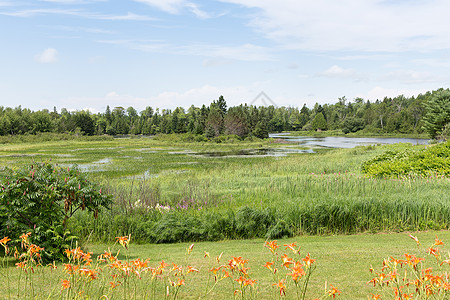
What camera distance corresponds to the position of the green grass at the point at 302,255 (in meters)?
4.48

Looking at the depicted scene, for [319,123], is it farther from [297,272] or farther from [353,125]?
[297,272]

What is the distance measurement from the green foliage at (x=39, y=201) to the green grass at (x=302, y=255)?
1.95ft

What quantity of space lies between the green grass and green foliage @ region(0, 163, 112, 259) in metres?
0.59

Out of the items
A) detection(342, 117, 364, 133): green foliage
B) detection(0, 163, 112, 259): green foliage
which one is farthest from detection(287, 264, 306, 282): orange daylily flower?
detection(342, 117, 364, 133): green foliage

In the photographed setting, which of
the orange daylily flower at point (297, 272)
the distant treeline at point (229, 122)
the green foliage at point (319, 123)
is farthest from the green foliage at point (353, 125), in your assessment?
the orange daylily flower at point (297, 272)

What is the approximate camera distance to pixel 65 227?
6.23 metres

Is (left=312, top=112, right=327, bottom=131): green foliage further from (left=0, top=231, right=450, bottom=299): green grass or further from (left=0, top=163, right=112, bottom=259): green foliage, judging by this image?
(left=0, top=163, right=112, bottom=259): green foliage

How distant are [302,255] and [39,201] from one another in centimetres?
453

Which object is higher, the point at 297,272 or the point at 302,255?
the point at 297,272

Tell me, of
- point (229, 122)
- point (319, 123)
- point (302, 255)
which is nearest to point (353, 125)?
point (319, 123)

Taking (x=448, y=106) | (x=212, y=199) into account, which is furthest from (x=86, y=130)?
(x=212, y=199)

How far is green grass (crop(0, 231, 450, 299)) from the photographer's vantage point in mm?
4480

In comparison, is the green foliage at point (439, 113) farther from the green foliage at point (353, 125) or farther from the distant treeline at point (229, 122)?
the green foliage at point (353, 125)

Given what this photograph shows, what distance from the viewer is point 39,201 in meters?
5.96
